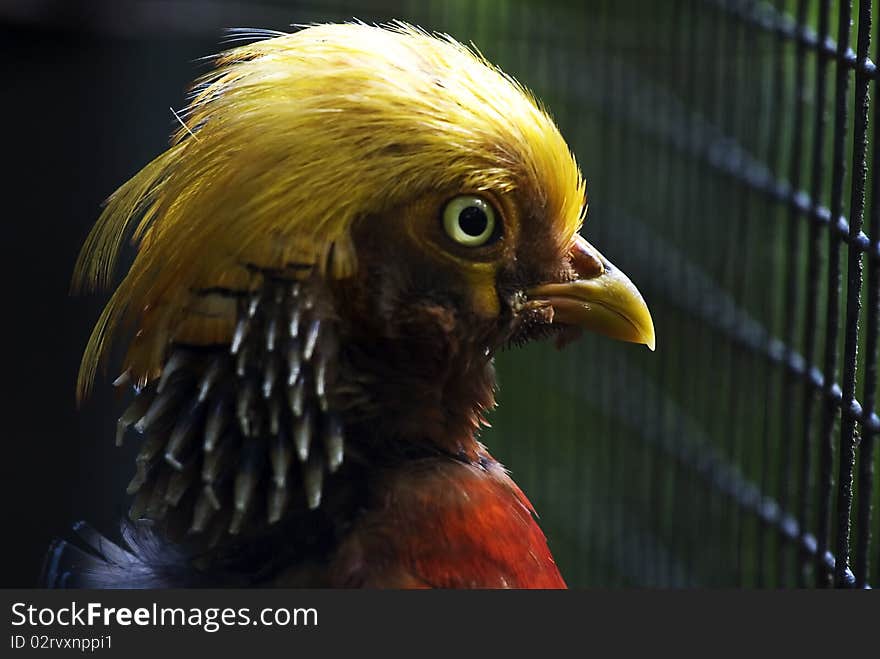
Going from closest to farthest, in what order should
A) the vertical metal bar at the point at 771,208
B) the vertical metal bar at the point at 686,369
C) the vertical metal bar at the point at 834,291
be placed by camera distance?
the vertical metal bar at the point at 834,291 < the vertical metal bar at the point at 771,208 < the vertical metal bar at the point at 686,369

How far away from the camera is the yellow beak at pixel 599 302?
5.38ft

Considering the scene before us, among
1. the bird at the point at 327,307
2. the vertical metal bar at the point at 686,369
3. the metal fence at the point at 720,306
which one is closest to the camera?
the bird at the point at 327,307

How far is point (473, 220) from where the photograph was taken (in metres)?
1.51

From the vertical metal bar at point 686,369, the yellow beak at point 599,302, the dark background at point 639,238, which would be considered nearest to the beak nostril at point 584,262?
the yellow beak at point 599,302

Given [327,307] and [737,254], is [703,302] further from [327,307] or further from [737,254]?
[327,307]

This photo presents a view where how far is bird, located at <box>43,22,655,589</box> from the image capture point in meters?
1.44

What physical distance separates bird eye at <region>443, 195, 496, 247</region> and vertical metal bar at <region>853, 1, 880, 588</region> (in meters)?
0.53

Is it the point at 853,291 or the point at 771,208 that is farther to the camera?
the point at 771,208

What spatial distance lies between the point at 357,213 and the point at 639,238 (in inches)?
94.5

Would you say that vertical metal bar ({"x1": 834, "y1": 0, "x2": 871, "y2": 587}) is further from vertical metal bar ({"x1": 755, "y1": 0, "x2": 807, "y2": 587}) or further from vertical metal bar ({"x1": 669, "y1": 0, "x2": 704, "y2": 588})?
vertical metal bar ({"x1": 669, "y1": 0, "x2": 704, "y2": 588})

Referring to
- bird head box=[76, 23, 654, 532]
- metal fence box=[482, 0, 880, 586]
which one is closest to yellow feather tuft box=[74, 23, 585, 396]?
bird head box=[76, 23, 654, 532]

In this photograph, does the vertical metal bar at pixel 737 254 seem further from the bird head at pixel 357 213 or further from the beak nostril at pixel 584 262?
the bird head at pixel 357 213

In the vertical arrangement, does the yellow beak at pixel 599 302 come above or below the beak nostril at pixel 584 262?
below

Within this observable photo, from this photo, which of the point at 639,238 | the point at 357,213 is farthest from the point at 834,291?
the point at 639,238
